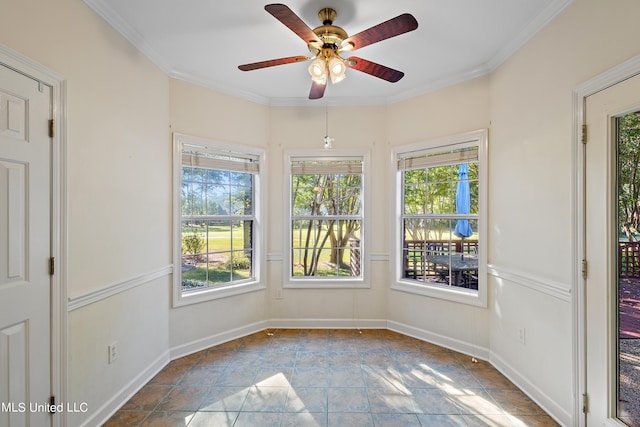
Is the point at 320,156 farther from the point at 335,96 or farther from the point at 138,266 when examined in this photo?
the point at 138,266

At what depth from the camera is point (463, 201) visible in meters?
3.02

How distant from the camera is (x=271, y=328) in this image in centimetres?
351

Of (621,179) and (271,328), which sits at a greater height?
(621,179)

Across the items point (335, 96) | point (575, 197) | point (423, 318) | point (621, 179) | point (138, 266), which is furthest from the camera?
point (335, 96)

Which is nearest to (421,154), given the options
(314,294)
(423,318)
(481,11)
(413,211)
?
(413,211)

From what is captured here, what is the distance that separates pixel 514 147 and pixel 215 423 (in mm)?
2968

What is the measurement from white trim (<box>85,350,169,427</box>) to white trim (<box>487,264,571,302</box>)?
119 inches

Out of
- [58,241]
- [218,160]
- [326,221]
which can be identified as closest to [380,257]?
[326,221]

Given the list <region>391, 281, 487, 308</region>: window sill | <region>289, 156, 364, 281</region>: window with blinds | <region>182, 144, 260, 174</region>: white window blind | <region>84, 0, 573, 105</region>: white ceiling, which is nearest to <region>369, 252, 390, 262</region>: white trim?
<region>289, 156, 364, 281</region>: window with blinds

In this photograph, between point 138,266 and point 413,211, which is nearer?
point 138,266

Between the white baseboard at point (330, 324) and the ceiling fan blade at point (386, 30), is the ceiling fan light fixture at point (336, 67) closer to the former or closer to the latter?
the ceiling fan blade at point (386, 30)

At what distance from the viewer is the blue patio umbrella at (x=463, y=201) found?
3.00 m

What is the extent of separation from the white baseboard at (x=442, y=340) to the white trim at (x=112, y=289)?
250 cm

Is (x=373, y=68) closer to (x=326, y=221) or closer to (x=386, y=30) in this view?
(x=386, y=30)
